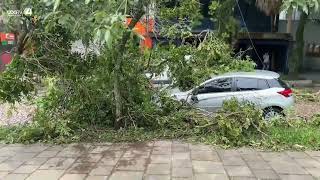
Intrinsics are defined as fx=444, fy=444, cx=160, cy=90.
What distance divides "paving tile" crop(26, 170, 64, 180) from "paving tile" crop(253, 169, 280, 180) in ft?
8.84

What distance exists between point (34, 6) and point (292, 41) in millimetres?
25149

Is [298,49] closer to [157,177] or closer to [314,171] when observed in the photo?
[314,171]

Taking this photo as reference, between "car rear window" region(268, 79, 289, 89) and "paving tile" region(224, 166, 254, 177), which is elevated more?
"car rear window" region(268, 79, 289, 89)

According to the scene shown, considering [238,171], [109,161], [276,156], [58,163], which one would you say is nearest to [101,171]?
[109,161]

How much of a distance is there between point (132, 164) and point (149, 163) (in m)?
0.25

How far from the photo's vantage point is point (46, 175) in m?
6.13

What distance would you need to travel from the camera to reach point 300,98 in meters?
16.0

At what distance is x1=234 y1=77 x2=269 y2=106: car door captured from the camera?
11.5 m

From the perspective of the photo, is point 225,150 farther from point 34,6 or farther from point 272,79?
point 272,79

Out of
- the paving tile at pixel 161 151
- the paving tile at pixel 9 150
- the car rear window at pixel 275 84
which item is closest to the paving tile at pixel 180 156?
the paving tile at pixel 161 151

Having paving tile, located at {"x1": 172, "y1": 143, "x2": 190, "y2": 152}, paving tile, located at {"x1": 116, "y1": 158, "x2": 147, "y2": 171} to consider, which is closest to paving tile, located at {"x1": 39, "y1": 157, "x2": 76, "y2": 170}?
paving tile, located at {"x1": 116, "y1": 158, "x2": 147, "y2": 171}

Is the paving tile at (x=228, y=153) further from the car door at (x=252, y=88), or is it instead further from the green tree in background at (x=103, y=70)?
the car door at (x=252, y=88)

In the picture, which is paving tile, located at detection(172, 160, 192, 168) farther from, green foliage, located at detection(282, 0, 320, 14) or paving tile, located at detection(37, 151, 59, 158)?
green foliage, located at detection(282, 0, 320, 14)

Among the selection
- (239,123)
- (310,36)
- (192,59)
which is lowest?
(239,123)
